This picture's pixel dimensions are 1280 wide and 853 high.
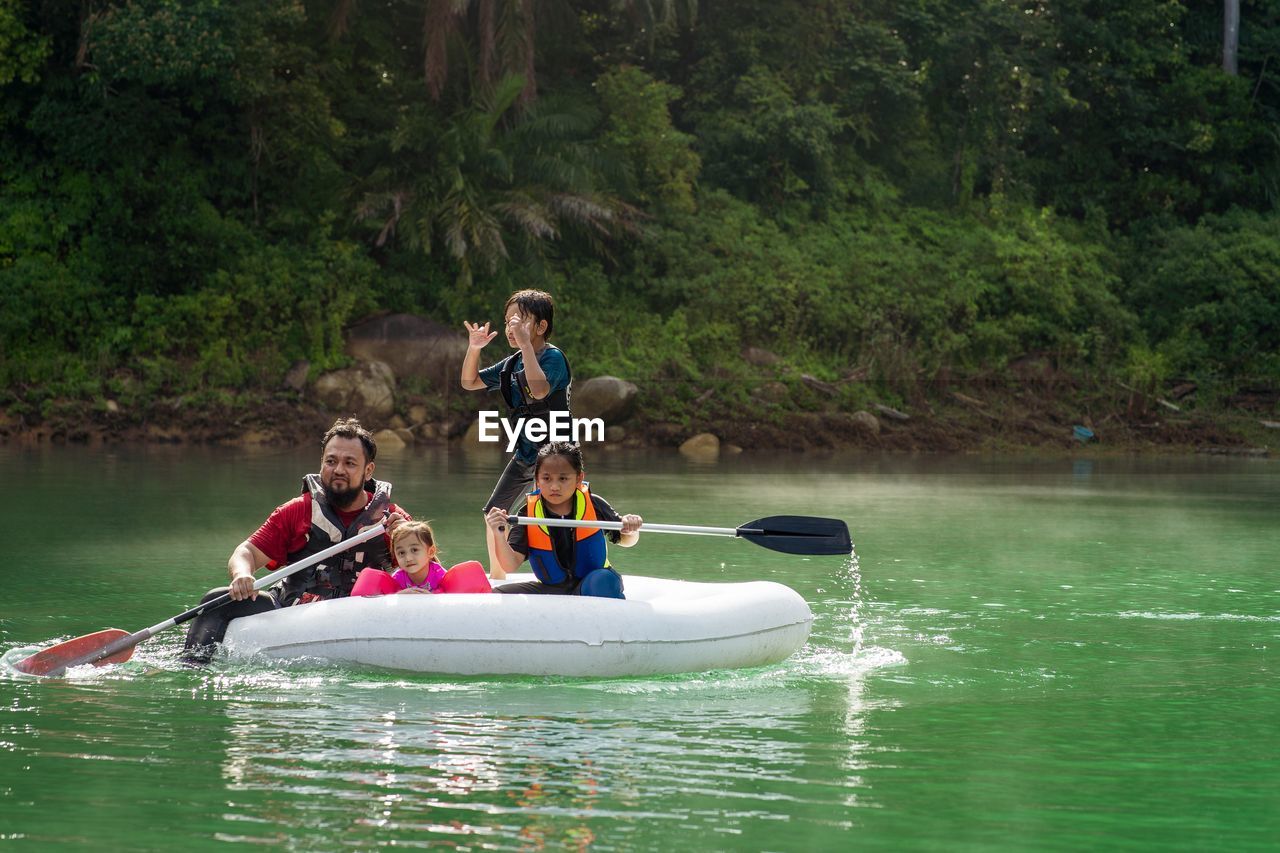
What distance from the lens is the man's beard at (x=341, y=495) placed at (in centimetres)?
700

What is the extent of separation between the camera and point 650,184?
1115 inches

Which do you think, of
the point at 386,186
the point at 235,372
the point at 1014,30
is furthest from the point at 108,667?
the point at 1014,30

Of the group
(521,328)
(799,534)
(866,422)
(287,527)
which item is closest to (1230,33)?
(866,422)

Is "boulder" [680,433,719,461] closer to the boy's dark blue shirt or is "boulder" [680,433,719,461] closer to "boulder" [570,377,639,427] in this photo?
"boulder" [570,377,639,427]

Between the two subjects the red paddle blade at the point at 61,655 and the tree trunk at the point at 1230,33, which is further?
the tree trunk at the point at 1230,33

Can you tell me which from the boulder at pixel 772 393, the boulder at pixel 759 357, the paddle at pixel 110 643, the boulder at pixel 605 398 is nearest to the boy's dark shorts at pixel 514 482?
the paddle at pixel 110 643

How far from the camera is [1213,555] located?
11.4 meters

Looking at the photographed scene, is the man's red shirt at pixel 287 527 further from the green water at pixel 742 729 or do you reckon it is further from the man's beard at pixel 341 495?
the green water at pixel 742 729

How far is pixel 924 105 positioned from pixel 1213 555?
21755 mm

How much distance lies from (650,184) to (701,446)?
626 centimetres

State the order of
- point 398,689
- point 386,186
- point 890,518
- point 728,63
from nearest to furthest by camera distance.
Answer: point 398,689 < point 890,518 < point 386,186 < point 728,63

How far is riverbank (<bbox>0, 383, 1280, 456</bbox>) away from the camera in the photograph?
23297 mm

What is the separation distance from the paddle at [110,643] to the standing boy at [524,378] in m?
0.83

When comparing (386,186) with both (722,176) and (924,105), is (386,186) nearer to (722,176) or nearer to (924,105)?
(722,176)
